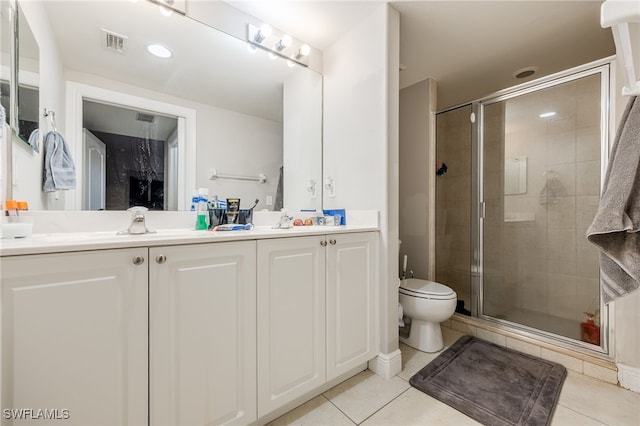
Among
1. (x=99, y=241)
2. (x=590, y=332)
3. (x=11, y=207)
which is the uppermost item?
(x=11, y=207)

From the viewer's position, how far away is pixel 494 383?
4.77ft

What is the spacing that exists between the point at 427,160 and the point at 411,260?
0.96 metres

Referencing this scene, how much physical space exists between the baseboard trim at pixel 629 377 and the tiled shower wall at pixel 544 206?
1.84 ft

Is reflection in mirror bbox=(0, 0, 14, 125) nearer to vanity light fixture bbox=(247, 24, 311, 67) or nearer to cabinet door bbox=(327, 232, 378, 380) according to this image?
vanity light fixture bbox=(247, 24, 311, 67)

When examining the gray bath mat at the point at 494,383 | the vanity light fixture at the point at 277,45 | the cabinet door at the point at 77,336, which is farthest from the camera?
the vanity light fixture at the point at 277,45

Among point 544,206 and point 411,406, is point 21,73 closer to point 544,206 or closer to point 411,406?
point 411,406

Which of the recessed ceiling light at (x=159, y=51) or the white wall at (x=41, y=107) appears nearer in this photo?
the white wall at (x=41, y=107)

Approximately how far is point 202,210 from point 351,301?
3.10 feet

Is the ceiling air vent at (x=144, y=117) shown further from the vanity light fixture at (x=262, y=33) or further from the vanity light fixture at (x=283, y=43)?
the vanity light fixture at (x=283, y=43)

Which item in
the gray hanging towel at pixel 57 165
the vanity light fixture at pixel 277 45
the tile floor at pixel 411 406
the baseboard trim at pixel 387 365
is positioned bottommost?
the tile floor at pixel 411 406

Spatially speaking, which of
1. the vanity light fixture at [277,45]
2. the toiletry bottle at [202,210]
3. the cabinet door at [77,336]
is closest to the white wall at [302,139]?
the vanity light fixture at [277,45]

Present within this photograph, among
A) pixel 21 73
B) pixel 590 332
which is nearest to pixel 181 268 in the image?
pixel 21 73

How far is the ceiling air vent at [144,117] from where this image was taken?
1304mm

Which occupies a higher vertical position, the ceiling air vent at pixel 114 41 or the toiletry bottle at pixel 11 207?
the ceiling air vent at pixel 114 41
